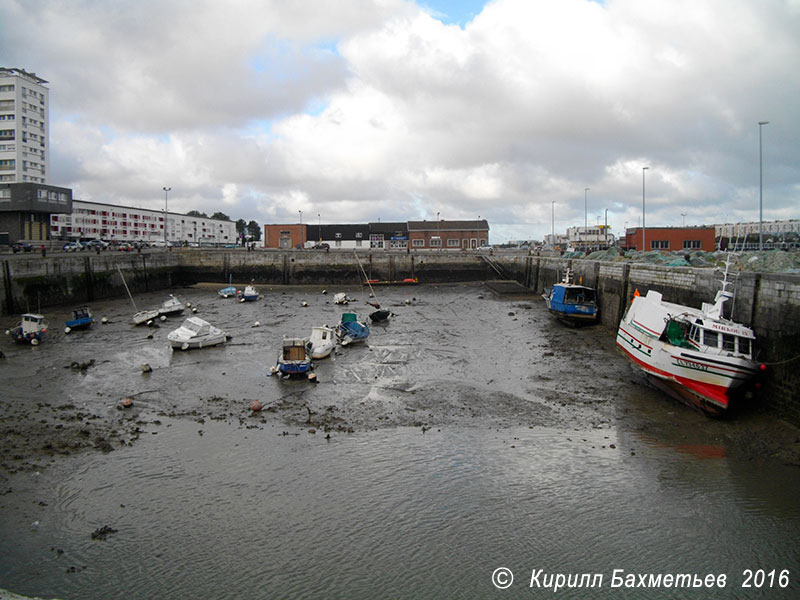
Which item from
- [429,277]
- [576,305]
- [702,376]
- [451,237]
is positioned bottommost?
[702,376]

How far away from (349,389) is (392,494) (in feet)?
27.9

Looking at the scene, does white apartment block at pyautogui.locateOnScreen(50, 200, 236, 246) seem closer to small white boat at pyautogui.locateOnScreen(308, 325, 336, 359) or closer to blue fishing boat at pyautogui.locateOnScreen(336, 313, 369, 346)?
blue fishing boat at pyautogui.locateOnScreen(336, 313, 369, 346)

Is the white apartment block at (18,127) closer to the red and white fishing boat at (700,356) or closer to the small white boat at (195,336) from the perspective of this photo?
the small white boat at (195,336)

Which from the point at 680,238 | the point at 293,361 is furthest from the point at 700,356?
the point at 680,238

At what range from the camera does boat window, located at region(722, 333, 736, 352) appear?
16.8 metres

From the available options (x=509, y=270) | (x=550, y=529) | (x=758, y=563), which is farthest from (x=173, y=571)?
(x=509, y=270)

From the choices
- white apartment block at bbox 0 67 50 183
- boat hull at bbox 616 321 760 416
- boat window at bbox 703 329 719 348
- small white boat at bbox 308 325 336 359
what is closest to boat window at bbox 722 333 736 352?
boat window at bbox 703 329 719 348

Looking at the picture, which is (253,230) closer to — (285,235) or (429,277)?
(285,235)

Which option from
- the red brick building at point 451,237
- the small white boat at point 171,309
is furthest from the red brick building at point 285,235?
the small white boat at point 171,309

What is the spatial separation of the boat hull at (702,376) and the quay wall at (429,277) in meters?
1.24

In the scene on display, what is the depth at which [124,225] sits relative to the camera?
110312mm

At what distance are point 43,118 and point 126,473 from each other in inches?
3489

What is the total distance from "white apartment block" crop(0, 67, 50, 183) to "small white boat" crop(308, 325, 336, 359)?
70512 mm

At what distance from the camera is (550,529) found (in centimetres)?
1101
